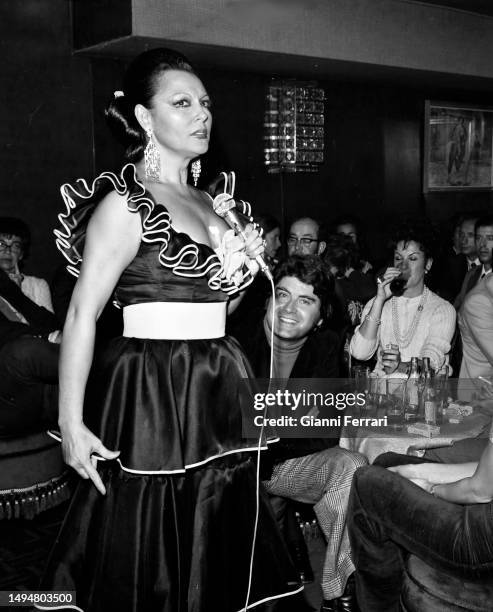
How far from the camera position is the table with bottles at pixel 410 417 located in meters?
2.39

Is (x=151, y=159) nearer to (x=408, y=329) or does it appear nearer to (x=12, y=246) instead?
(x=408, y=329)

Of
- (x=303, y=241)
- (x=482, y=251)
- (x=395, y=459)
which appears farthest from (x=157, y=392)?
(x=303, y=241)

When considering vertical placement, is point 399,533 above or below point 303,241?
below

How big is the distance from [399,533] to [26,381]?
182cm

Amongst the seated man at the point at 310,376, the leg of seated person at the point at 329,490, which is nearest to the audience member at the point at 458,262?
A: the seated man at the point at 310,376

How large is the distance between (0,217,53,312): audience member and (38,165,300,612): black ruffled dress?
2645 millimetres

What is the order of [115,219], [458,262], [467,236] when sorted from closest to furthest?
1. [115,219]
2. [458,262]
3. [467,236]

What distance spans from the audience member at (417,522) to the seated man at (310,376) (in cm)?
38

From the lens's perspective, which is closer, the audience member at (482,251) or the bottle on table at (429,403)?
the bottle on table at (429,403)

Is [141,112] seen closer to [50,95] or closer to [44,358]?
[44,358]

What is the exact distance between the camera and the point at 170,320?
1762mm

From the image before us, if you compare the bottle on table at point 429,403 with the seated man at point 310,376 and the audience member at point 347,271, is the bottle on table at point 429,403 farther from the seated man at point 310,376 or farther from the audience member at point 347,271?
the audience member at point 347,271

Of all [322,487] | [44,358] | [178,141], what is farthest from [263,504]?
[44,358]

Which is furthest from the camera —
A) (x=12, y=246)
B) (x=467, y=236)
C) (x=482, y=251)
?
(x=467, y=236)
